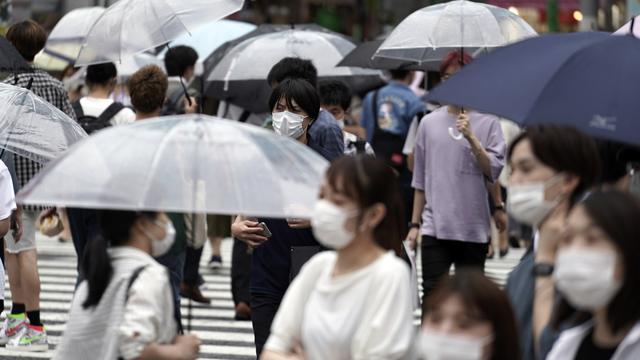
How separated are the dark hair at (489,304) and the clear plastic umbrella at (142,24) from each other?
229 inches

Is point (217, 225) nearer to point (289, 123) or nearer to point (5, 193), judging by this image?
point (5, 193)

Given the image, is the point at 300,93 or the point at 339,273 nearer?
the point at 339,273

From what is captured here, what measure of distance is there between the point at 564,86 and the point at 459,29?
173 inches

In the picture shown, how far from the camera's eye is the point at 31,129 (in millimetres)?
8422

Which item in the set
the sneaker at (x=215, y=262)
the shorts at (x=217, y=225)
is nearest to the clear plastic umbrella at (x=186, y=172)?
the shorts at (x=217, y=225)

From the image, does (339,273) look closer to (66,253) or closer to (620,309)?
(620,309)

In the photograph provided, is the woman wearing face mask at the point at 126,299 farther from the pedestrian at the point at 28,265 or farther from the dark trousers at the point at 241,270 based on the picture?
the dark trousers at the point at 241,270

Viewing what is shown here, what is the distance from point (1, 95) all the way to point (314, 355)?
4.00 metres

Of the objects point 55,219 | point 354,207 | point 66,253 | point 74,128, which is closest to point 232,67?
point 55,219

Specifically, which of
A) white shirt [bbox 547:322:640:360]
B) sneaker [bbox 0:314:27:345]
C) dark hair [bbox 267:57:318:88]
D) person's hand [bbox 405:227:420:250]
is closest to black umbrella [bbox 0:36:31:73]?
sneaker [bbox 0:314:27:345]

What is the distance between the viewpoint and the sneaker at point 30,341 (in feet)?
34.7

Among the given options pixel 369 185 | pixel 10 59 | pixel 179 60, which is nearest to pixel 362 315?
pixel 369 185

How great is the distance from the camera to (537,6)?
173ft

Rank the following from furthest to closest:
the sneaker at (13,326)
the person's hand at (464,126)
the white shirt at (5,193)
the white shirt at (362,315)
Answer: the sneaker at (13,326), the person's hand at (464,126), the white shirt at (5,193), the white shirt at (362,315)
